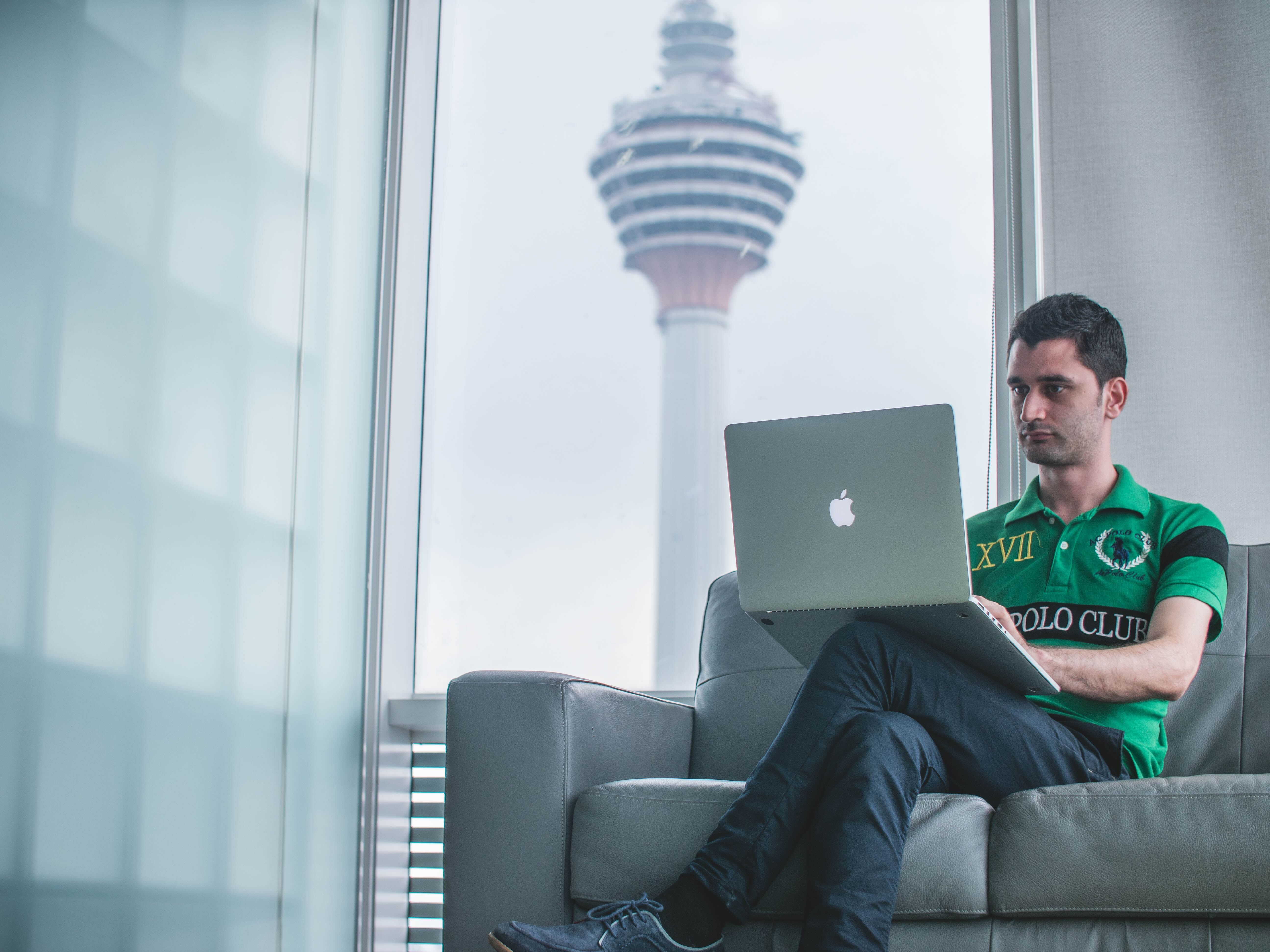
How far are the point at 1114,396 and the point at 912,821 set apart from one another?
3.02 ft

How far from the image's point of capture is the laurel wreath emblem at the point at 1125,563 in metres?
1.69

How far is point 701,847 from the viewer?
4.77 feet

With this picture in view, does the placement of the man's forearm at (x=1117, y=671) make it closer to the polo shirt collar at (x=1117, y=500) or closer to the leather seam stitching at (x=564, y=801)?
the polo shirt collar at (x=1117, y=500)

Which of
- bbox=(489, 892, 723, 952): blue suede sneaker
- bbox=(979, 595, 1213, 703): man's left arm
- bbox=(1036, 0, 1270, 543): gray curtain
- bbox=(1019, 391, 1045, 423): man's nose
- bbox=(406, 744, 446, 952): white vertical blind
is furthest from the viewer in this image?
bbox=(406, 744, 446, 952): white vertical blind

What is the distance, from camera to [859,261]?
8.82 feet

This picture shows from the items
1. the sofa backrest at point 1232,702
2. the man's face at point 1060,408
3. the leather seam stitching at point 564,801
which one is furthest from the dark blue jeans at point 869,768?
the man's face at point 1060,408

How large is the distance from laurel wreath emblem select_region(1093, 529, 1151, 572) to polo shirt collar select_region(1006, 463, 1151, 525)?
4 cm

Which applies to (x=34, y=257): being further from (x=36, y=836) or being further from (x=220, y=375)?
(x=36, y=836)

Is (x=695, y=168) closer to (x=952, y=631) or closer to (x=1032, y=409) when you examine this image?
(x=1032, y=409)

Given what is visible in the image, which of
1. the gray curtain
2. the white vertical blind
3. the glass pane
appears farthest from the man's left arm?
the white vertical blind

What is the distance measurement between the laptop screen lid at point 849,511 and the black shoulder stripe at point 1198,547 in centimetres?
53

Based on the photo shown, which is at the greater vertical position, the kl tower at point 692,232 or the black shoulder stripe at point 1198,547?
the kl tower at point 692,232

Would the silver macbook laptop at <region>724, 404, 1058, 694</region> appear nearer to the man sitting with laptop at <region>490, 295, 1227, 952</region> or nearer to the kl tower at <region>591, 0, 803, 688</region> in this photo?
the man sitting with laptop at <region>490, 295, 1227, 952</region>

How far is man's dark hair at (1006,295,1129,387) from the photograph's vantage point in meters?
1.84
